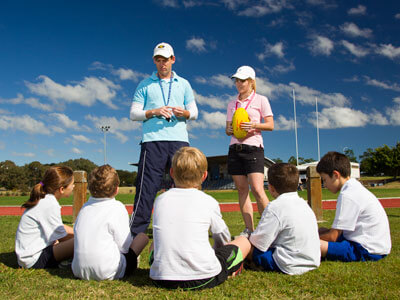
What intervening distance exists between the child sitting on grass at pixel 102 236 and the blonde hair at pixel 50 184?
2.24 feet

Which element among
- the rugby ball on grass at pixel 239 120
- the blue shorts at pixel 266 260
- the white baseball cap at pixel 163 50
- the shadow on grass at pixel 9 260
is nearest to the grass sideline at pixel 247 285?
the blue shorts at pixel 266 260

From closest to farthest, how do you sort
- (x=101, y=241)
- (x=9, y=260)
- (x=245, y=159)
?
(x=101, y=241) < (x=9, y=260) < (x=245, y=159)

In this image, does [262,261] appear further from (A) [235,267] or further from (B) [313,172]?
(B) [313,172]

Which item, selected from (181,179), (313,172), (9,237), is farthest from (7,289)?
(313,172)

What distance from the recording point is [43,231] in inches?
134

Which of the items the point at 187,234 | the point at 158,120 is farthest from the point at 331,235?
the point at 158,120

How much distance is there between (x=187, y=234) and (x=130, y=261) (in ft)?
2.86

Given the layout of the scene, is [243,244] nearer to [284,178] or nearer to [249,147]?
[284,178]

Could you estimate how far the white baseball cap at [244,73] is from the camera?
16.2ft

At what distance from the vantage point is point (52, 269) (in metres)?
3.46

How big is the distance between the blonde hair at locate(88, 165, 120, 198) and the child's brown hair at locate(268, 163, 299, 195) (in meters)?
1.48

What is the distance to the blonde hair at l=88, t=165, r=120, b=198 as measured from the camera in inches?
118

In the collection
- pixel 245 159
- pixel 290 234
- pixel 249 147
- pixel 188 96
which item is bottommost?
pixel 290 234

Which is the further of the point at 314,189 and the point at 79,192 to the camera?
the point at 314,189
